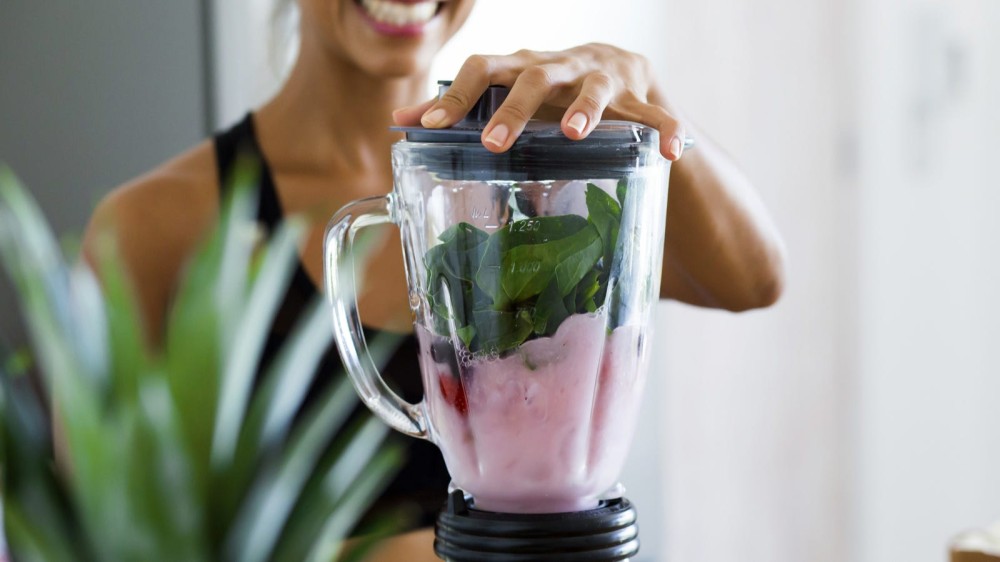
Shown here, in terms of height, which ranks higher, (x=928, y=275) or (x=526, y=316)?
(x=526, y=316)

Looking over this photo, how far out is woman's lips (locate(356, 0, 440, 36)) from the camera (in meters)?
1.03

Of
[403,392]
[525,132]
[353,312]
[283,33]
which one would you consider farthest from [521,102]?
[283,33]

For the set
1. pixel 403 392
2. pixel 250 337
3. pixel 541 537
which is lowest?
pixel 403 392

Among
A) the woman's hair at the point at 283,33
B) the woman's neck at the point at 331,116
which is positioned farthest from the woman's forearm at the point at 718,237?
the woman's hair at the point at 283,33

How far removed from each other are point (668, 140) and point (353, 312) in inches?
6.3

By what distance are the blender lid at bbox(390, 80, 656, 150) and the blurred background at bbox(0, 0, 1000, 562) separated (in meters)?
1.60

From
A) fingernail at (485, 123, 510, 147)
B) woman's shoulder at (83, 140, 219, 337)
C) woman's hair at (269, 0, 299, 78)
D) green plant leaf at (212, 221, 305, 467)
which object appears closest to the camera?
fingernail at (485, 123, 510, 147)

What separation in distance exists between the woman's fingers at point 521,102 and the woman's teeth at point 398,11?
555mm

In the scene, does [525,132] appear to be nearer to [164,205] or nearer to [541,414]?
[541,414]

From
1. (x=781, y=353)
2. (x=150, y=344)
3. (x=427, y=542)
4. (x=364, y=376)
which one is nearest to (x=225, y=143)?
(x=150, y=344)

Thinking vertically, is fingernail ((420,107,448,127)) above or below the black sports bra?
above

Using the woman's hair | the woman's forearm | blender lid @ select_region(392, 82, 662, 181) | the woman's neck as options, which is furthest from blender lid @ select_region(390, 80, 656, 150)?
the woman's hair

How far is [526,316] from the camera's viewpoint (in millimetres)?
456

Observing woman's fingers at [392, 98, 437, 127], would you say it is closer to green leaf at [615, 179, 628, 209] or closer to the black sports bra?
green leaf at [615, 179, 628, 209]
